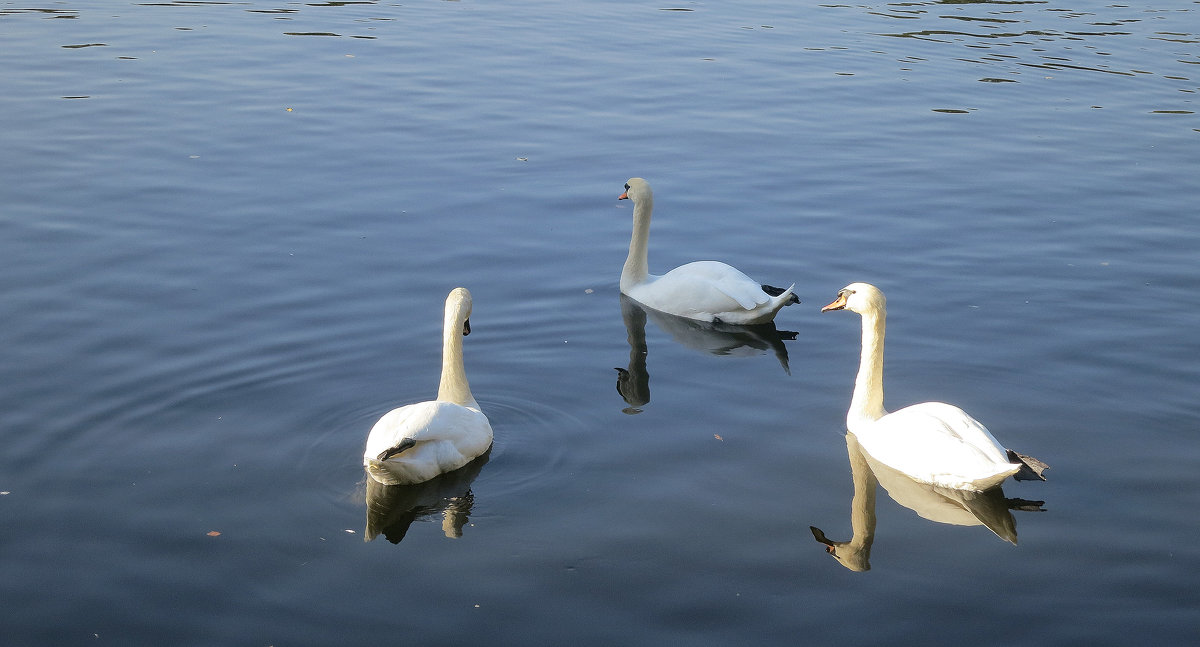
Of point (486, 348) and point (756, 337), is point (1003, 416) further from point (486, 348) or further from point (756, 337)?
point (486, 348)

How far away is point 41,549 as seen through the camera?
6582 millimetres

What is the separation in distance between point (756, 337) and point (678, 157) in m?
5.87

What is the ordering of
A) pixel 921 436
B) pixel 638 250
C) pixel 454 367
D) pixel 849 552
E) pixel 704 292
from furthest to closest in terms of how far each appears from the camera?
1. pixel 638 250
2. pixel 704 292
3. pixel 454 367
4. pixel 921 436
5. pixel 849 552

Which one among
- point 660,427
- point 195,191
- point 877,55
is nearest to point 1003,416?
point 660,427

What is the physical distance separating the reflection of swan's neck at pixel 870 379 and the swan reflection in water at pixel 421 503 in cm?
255

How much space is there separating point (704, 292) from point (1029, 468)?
3.87 meters

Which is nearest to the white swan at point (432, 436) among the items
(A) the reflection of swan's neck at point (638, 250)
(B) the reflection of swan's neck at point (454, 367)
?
(B) the reflection of swan's neck at point (454, 367)

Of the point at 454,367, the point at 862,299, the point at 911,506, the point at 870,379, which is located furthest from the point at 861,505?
the point at 454,367

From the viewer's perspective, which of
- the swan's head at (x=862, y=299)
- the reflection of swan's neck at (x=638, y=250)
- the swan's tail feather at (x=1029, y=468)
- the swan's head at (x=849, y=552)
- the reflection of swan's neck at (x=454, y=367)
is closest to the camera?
the swan's head at (x=849, y=552)

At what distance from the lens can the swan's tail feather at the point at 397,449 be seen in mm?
6762

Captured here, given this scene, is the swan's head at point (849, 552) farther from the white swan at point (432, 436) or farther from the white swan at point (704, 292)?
the white swan at point (704, 292)

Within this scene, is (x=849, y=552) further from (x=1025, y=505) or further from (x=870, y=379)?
(x=870, y=379)

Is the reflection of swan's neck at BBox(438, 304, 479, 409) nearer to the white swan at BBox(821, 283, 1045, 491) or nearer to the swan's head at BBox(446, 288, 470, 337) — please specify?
the swan's head at BBox(446, 288, 470, 337)

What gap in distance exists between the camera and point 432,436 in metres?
7.11
